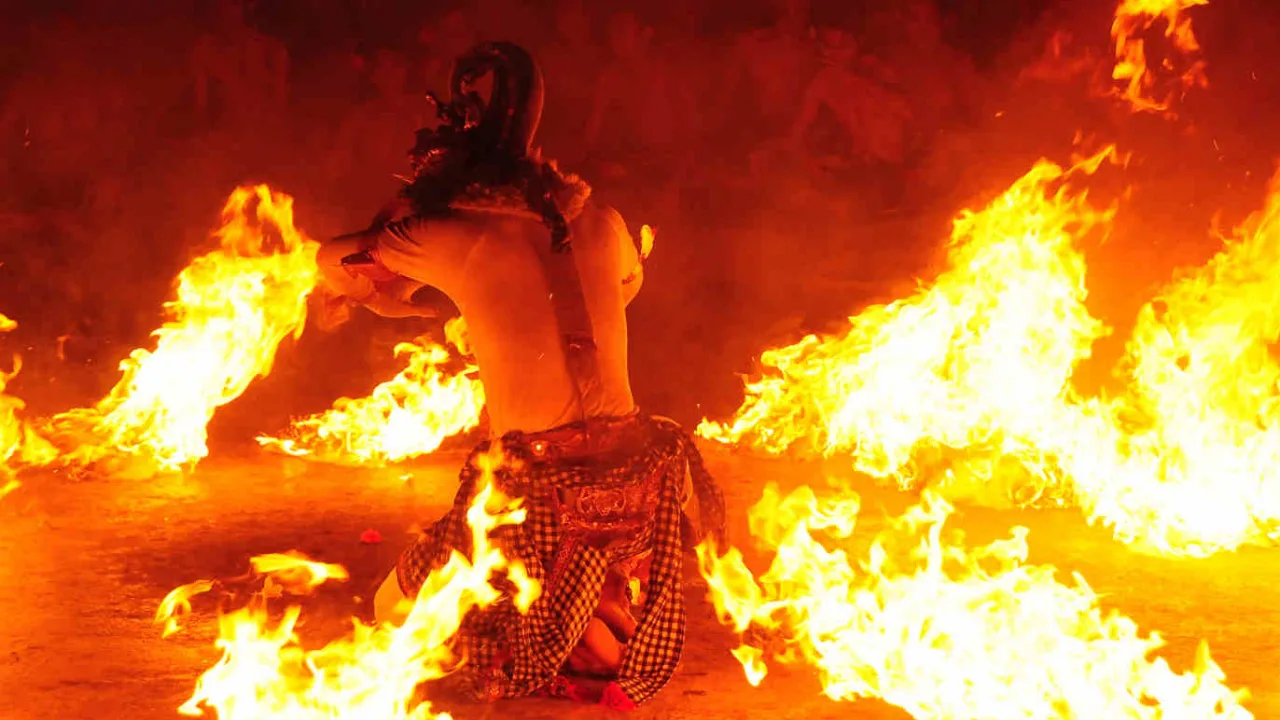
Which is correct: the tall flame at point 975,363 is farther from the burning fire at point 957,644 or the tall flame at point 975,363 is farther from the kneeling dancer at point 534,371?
the kneeling dancer at point 534,371

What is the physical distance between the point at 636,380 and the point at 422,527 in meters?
3.64

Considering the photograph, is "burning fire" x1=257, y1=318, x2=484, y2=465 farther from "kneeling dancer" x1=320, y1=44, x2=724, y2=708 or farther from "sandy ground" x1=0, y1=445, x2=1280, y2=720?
"kneeling dancer" x1=320, y1=44, x2=724, y2=708

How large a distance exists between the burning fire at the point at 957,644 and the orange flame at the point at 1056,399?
67.9 inches

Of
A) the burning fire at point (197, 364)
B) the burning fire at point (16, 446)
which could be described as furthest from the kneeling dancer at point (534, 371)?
the burning fire at point (16, 446)

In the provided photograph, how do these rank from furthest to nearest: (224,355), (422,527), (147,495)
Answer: (224,355) → (147,495) → (422,527)

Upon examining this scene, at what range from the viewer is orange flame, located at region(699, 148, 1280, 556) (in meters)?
6.77

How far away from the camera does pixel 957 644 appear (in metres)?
4.27

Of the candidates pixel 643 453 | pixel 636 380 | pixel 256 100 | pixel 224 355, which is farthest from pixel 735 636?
pixel 256 100

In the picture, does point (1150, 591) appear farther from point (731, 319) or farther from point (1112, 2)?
point (1112, 2)

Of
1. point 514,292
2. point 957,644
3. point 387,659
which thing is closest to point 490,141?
point 514,292

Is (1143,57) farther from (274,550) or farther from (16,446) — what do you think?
(16,446)

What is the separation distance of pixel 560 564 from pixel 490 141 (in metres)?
1.35

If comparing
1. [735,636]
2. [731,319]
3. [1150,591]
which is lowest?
[735,636]

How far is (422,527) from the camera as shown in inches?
262
